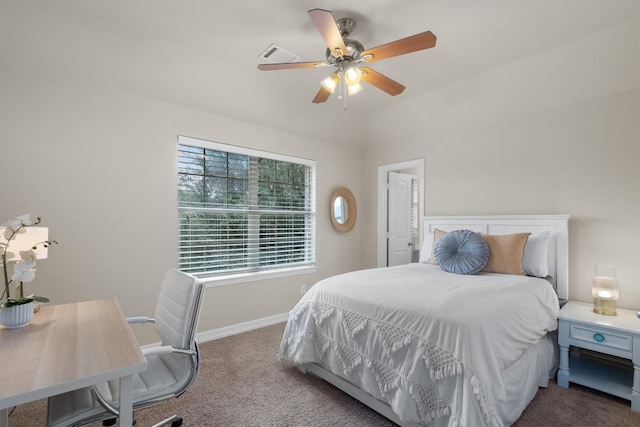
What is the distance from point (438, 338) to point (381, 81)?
188 centimetres

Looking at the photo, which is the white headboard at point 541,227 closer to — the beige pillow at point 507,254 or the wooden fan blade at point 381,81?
the beige pillow at point 507,254

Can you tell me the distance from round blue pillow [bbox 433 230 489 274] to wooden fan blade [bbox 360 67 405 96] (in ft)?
5.19

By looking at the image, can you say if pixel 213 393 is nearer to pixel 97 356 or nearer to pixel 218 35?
pixel 97 356

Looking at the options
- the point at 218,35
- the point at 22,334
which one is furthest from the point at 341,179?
the point at 22,334

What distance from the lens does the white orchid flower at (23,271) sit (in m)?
1.46

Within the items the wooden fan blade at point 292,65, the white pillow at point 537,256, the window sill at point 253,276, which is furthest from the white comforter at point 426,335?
the wooden fan blade at point 292,65

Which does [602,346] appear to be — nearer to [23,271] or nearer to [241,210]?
[241,210]

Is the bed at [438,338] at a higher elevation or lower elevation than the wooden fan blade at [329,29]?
lower

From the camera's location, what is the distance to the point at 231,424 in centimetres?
195

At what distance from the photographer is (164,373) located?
1672mm

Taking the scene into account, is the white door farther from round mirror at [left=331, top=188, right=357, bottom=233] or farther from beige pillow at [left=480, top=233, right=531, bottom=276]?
beige pillow at [left=480, top=233, right=531, bottom=276]

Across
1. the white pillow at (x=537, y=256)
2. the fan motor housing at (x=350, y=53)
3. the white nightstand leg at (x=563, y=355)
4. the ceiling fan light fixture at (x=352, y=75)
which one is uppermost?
the fan motor housing at (x=350, y=53)

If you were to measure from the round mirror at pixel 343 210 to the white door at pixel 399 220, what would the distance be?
584mm

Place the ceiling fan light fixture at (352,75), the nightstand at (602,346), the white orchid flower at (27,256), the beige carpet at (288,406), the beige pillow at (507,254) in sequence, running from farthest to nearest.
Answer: the beige pillow at (507,254) < the ceiling fan light fixture at (352,75) < the nightstand at (602,346) < the beige carpet at (288,406) < the white orchid flower at (27,256)
